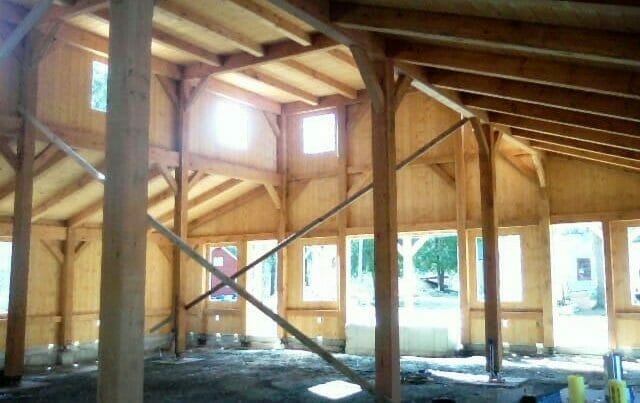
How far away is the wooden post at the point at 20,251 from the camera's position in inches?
324

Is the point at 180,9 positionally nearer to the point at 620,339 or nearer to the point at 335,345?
the point at 335,345

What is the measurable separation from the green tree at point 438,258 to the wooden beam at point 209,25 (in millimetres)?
16523

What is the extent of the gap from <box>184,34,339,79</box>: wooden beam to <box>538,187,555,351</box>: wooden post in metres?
5.13

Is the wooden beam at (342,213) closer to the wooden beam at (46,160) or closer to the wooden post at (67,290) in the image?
the wooden post at (67,290)

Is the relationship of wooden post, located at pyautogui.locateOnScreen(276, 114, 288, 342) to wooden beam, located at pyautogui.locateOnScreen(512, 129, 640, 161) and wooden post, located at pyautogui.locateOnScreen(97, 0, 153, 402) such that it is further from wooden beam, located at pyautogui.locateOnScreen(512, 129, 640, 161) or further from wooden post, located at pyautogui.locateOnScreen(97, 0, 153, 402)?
wooden post, located at pyautogui.locateOnScreen(97, 0, 153, 402)

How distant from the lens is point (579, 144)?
9.37 meters

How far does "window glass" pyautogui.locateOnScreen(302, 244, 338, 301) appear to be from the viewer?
44.7 ft

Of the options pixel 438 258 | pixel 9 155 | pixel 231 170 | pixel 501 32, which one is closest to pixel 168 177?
pixel 231 170

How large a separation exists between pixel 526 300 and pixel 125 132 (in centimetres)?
994

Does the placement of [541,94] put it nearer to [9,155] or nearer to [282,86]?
[282,86]

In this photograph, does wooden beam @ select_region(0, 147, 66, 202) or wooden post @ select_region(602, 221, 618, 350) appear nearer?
wooden beam @ select_region(0, 147, 66, 202)

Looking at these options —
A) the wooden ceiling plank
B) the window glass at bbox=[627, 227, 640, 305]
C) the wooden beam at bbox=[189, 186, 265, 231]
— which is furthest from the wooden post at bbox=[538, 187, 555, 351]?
the wooden ceiling plank

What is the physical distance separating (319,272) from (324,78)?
4.46m

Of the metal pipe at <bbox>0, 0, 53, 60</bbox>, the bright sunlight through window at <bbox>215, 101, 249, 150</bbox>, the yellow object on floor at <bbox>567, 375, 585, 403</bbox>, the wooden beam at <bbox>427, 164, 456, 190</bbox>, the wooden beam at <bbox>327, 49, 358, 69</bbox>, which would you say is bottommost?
the yellow object on floor at <bbox>567, 375, 585, 403</bbox>
